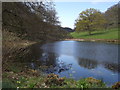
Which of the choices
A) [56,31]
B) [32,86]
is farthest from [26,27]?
[32,86]

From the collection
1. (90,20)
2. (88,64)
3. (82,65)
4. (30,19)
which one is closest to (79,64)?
(82,65)

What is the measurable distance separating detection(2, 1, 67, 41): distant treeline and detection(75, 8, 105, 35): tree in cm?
3771

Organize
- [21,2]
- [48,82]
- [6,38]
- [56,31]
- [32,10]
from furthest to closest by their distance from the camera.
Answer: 1. [56,31]
2. [32,10]
3. [21,2]
4. [48,82]
5. [6,38]

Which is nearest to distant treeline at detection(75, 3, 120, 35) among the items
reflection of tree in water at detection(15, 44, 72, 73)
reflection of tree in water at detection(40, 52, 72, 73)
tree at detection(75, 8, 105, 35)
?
tree at detection(75, 8, 105, 35)

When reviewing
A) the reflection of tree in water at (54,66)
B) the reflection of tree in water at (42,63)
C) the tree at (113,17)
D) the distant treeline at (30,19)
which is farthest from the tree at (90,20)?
the distant treeline at (30,19)

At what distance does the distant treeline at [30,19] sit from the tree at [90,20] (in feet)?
124

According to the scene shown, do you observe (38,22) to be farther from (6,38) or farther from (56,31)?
(6,38)

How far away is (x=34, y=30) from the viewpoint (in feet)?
30.3

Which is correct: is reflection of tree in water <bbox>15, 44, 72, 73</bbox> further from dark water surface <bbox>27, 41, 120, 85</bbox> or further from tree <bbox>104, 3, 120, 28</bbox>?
tree <bbox>104, 3, 120, 28</bbox>

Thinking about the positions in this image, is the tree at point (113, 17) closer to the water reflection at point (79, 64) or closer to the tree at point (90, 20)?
the tree at point (90, 20)

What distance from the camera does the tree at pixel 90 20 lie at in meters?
46.1

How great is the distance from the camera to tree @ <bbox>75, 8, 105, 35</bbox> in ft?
151

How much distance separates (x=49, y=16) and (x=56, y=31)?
52.7 inches

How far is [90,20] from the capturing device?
4800 centimetres
